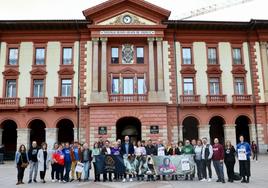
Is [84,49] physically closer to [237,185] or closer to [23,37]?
[23,37]

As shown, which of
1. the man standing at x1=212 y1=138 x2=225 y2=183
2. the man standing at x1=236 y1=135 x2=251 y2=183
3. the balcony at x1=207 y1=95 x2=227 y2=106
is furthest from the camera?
the balcony at x1=207 y1=95 x2=227 y2=106

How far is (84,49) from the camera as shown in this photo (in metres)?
31.3

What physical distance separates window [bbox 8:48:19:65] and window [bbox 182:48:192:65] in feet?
58.6

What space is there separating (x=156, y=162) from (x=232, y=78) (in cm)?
1977

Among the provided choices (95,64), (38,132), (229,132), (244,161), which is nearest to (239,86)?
(229,132)

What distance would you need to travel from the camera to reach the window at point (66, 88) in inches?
1204

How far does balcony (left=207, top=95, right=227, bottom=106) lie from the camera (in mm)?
30428

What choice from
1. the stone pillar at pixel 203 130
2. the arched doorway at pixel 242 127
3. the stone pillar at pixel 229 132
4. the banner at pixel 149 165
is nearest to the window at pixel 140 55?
the stone pillar at pixel 203 130

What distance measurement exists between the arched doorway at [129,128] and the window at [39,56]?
10.4 meters

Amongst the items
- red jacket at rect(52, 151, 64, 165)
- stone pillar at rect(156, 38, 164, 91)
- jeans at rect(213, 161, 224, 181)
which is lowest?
jeans at rect(213, 161, 224, 181)

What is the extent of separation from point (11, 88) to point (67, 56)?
6.66 meters

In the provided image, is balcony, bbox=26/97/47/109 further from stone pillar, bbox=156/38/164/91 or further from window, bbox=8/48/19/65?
stone pillar, bbox=156/38/164/91

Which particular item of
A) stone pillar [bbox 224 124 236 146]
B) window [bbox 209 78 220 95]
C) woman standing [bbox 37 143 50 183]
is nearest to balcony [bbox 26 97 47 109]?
woman standing [bbox 37 143 50 183]

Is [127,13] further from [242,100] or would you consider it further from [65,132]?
[242,100]
